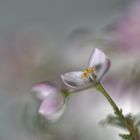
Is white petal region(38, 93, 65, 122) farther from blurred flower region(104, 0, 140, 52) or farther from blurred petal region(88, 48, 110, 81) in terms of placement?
blurred flower region(104, 0, 140, 52)

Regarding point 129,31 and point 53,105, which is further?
point 129,31

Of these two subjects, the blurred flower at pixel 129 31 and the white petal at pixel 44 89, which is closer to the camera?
the white petal at pixel 44 89

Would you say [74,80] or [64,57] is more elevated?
[64,57]

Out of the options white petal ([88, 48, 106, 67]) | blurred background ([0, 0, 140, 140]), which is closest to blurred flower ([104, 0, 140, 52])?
blurred background ([0, 0, 140, 140])

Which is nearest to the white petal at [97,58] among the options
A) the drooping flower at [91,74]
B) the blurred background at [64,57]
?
the drooping flower at [91,74]

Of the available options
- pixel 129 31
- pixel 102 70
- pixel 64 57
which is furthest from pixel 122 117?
pixel 64 57

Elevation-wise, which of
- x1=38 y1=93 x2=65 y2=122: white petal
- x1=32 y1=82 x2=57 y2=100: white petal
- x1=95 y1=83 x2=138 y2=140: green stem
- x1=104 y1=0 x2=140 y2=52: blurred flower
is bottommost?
x1=95 y1=83 x2=138 y2=140: green stem

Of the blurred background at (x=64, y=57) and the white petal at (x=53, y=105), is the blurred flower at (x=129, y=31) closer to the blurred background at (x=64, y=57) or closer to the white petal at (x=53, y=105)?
the blurred background at (x=64, y=57)

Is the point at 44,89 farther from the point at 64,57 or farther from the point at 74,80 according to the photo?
the point at 64,57
